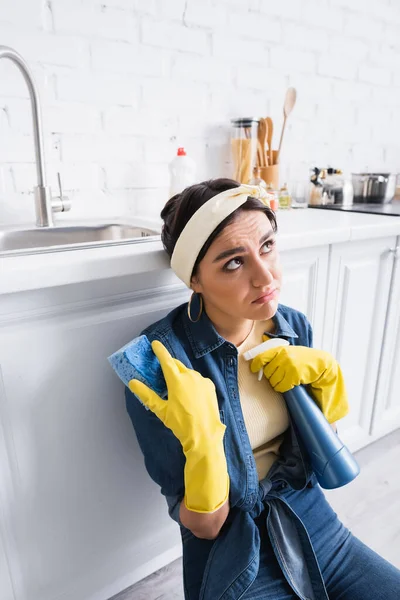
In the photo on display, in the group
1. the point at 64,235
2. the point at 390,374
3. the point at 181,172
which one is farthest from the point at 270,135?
the point at 390,374

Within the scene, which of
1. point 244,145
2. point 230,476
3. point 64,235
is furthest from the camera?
point 244,145

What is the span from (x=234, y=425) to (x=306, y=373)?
168 mm

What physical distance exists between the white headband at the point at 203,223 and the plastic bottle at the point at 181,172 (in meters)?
0.61

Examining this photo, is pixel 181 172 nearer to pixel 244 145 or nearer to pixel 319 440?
pixel 244 145

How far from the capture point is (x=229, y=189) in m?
0.74

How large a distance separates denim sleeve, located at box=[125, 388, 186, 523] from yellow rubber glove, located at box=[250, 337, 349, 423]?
208mm

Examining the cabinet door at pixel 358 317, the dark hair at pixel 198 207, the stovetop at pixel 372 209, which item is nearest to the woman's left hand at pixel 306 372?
the dark hair at pixel 198 207

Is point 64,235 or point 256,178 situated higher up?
point 256,178

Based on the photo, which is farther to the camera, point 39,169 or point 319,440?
point 39,169

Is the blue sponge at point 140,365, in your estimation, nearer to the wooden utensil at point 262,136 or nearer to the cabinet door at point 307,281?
the cabinet door at point 307,281

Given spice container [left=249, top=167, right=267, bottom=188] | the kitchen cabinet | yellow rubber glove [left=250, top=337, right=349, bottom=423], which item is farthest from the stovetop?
the kitchen cabinet

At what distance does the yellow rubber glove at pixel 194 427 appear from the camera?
25.2 inches

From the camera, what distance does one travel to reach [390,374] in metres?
1.50

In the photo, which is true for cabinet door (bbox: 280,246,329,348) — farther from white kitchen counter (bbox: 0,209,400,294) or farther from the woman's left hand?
the woman's left hand
